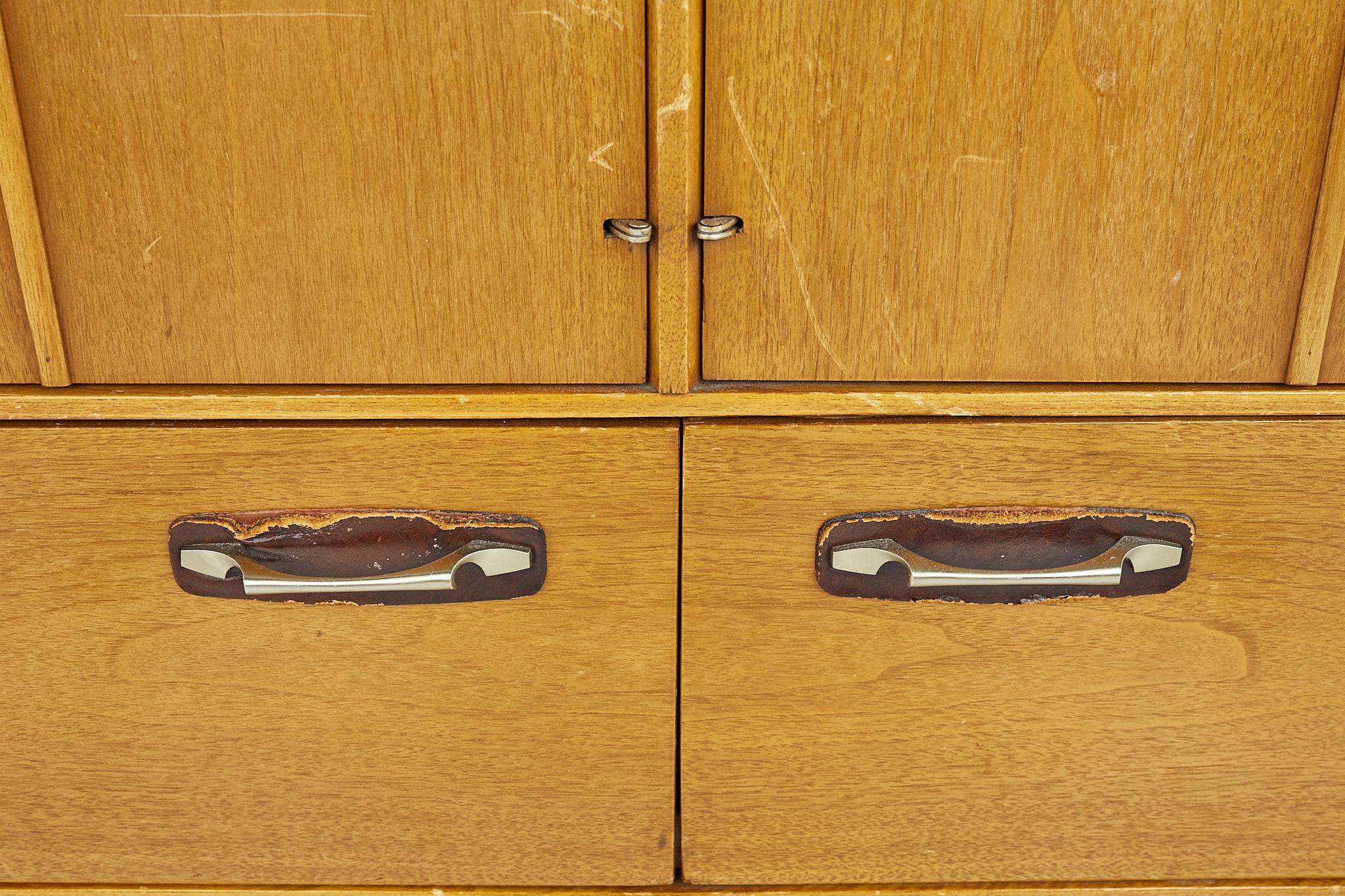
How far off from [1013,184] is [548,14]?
0.23 meters

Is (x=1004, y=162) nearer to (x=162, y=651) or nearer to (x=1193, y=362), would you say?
(x=1193, y=362)

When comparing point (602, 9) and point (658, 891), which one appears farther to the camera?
point (658, 891)

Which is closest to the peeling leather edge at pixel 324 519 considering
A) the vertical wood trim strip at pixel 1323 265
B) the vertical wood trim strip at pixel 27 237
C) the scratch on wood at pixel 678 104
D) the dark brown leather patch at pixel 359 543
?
the dark brown leather patch at pixel 359 543

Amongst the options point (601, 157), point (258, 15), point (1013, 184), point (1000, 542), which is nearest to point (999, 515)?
point (1000, 542)

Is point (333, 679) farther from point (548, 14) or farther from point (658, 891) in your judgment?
point (548, 14)

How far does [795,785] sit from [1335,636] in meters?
0.30

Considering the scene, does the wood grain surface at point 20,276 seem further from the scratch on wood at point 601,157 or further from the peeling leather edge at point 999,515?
the peeling leather edge at point 999,515

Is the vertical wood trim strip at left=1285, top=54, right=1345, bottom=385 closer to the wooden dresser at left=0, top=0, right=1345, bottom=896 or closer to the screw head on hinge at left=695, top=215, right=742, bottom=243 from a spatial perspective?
the wooden dresser at left=0, top=0, right=1345, bottom=896

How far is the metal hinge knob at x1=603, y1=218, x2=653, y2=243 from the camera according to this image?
36 centimetres

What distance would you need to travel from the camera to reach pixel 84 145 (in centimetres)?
36

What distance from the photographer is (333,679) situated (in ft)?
1.36

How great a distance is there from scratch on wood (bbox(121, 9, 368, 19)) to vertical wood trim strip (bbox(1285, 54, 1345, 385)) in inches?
17.5

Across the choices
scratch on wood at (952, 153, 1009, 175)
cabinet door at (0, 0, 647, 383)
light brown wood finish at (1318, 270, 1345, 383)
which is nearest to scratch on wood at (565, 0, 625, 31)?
cabinet door at (0, 0, 647, 383)

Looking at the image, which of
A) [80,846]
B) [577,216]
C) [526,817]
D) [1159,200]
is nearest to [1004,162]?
[1159,200]
